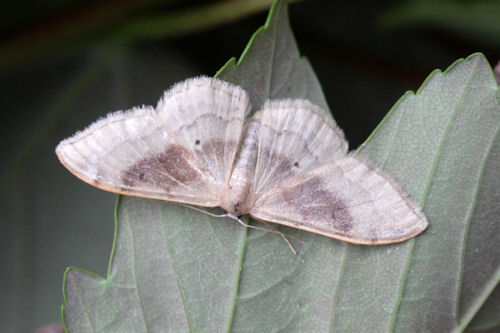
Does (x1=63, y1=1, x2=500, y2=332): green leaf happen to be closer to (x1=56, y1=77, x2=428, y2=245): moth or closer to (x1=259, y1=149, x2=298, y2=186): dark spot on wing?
(x1=56, y1=77, x2=428, y2=245): moth

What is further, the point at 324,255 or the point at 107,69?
the point at 107,69

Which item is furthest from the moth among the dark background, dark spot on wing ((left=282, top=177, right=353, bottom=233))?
the dark background

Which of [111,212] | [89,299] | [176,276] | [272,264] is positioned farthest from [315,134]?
[111,212]

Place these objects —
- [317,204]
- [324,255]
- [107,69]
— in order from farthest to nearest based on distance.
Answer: [107,69] → [317,204] → [324,255]

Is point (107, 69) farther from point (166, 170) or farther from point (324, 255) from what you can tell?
point (324, 255)

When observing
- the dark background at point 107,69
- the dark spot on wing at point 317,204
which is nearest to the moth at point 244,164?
the dark spot on wing at point 317,204

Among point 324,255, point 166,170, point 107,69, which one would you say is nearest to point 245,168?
point 166,170
